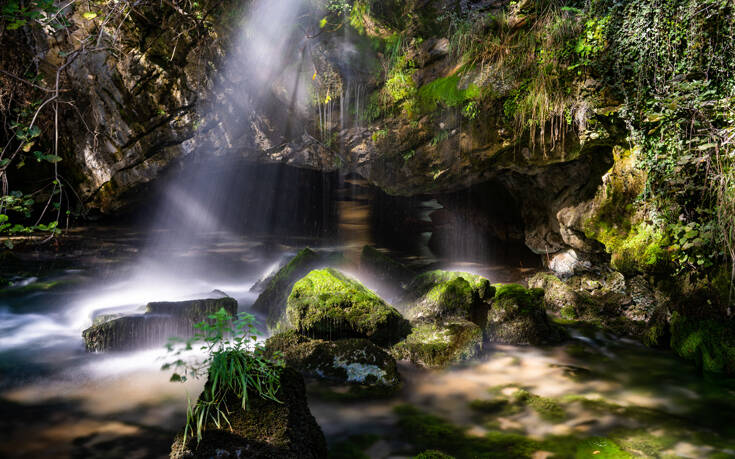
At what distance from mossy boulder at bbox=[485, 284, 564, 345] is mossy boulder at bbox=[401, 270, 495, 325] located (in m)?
0.28

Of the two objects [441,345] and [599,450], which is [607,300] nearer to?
[441,345]

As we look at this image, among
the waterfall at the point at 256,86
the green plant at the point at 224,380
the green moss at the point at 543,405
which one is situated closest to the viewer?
the green plant at the point at 224,380

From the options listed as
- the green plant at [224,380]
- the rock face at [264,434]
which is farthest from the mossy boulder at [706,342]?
the green plant at [224,380]

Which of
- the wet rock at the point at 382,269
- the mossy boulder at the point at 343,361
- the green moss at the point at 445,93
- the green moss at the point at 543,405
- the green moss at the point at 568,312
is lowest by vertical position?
the green moss at the point at 543,405

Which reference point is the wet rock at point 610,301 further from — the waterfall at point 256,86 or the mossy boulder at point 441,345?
the waterfall at point 256,86

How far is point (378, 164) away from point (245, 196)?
870 centimetres

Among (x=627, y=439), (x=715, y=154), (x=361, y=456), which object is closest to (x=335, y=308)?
(x=361, y=456)

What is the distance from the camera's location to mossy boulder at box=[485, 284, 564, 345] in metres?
6.00

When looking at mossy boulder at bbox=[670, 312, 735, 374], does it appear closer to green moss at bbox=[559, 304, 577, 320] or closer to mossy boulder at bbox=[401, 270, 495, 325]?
green moss at bbox=[559, 304, 577, 320]

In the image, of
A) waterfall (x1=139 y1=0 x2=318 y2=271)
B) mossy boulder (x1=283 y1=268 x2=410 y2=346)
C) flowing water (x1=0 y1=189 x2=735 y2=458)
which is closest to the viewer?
flowing water (x1=0 y1=189 x2=735 y2=458)

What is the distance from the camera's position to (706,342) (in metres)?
4.99

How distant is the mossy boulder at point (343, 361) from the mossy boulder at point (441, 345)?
531mm

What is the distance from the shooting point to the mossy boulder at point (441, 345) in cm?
527

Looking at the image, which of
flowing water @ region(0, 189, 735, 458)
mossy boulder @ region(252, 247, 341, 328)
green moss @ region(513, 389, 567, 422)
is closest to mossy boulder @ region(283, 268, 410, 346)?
flowing water @ region(0, 189, 735, 458)
